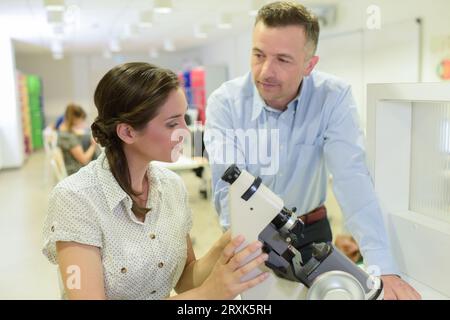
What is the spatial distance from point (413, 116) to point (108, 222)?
2.34 ft

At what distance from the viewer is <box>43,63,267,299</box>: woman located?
0.74m

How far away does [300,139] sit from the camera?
36.6 inches

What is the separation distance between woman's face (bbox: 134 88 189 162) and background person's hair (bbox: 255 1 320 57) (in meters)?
0.21

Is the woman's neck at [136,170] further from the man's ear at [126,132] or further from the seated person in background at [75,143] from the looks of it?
the seated person in background at [75,143]

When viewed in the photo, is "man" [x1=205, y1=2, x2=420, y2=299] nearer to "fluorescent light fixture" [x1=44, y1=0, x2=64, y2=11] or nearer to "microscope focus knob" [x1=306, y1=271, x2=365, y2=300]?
"microscope focus knob" [x1=306, y1=271, x2=365, y2=300]

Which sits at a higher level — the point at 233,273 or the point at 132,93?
the point at 132,93

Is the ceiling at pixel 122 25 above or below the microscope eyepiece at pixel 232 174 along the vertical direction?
above

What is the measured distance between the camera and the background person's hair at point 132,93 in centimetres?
74

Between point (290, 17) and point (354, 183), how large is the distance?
1.19ft

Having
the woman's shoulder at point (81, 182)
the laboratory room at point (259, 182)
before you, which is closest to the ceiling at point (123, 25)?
the laboratory room at point (259, 182)

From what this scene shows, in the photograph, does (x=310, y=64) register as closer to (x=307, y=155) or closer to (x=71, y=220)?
(x=307, y=155)

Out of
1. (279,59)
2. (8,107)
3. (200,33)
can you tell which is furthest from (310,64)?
(200,33)

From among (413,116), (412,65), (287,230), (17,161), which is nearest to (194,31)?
(17,161)
